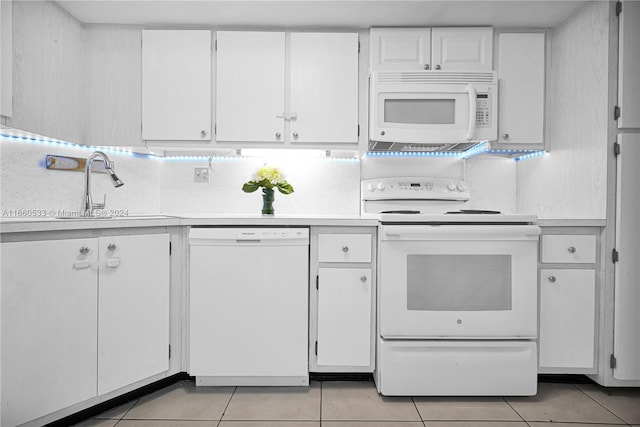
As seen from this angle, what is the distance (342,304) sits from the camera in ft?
6.14

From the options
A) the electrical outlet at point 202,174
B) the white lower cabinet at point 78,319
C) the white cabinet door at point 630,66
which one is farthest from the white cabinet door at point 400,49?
the white lower cabinet at point 78,319

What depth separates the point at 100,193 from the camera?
2.20 m

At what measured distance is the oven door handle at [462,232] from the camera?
1793 millimetres

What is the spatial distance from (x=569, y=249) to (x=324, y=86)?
5.23ft

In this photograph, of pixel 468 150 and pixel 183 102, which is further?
pixel 468 150

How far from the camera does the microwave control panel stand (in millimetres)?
2123

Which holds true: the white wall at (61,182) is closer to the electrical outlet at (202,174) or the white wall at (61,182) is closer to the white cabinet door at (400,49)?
the electrical outlet at (202,174)

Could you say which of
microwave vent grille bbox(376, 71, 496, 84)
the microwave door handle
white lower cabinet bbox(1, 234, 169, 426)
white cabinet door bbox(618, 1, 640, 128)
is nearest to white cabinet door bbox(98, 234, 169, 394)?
white lower cabinet bbox(1, 234, 169, 426)

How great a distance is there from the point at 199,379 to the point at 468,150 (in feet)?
7.00

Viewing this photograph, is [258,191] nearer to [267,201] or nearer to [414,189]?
[267,201]

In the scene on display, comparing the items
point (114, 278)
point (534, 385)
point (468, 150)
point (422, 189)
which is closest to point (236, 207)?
point (114, 278)

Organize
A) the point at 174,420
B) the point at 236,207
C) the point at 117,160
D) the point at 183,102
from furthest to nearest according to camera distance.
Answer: the point at 236,207
the point at 117,160
the point at 183,102
the point at 174,420

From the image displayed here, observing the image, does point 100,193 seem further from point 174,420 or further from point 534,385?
point 534,385

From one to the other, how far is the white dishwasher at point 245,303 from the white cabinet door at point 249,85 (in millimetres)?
679
